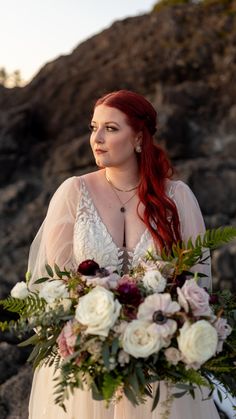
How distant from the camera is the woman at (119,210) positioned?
3764 millimetres

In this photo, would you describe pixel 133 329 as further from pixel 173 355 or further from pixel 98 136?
pixel 98 136

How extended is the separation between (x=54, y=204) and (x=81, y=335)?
1332mm

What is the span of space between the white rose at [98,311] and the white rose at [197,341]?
0.96ft

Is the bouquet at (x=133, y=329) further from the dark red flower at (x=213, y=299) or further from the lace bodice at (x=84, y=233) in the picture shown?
the lace bodice at (x=84, y=233)

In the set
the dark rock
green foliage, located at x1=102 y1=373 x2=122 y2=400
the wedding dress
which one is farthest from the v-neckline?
the dark rock

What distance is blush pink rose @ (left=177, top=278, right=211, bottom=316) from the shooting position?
2.76 m

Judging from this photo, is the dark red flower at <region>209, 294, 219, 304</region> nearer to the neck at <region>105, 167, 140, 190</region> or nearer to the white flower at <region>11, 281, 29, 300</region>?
the white flower at <region>11, 281, 29, 300</region>

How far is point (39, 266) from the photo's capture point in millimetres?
3879

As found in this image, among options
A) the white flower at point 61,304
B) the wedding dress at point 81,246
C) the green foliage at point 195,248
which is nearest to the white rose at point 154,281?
the green foliage at point 195,248

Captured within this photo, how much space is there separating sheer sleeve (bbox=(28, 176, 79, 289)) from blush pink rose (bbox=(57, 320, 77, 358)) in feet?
3.25

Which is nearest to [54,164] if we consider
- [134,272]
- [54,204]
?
[54,204]

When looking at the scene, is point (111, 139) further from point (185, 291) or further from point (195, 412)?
point (195, 412)

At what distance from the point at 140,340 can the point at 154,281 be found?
30cm

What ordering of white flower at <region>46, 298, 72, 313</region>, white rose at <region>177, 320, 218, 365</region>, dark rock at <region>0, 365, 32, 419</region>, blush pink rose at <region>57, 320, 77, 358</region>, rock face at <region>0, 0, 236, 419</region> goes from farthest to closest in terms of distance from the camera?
rock face at <region>0, 0, 236, 419</region> → dark rock at <region>0, 365, 32, 419</region> → white flower at <region>46, 298, 72, 313</region> → blush pink rose at <region>57, 320, 77, 358</region> → white rose at <region>177, 320, 218, 365</region>
